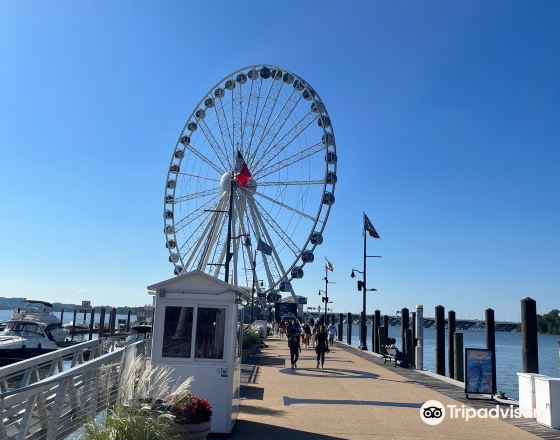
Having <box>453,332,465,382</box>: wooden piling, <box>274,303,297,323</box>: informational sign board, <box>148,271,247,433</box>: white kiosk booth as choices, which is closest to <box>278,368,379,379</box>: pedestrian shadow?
<box>453,332,465,382</box>: wooden piling

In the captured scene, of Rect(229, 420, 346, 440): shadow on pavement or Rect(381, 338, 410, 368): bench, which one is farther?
Rect(381, 338, 410, 368): bench

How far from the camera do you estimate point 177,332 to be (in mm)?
10180

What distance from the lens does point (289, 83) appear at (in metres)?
41.9

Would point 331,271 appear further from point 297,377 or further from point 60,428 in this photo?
point 60,428

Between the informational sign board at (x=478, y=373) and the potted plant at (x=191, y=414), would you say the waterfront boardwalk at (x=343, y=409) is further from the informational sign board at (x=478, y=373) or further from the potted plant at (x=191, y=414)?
the potted plant at (x=191, y=414)

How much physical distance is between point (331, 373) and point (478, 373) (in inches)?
259

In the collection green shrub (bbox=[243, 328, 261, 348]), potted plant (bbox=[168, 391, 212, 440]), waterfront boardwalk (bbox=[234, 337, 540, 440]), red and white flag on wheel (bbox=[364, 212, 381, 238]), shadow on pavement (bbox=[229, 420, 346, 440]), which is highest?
red and white flag on wheel (bbox=[364, 212, 381, 238])

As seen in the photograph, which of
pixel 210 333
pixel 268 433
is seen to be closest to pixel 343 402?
pixel 268 433

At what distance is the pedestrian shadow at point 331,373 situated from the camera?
19656 millimetres

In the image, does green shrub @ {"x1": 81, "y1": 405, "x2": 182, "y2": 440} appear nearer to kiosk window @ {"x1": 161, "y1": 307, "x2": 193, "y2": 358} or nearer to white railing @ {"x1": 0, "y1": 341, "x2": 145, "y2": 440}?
white railing @ {"x1": 0, "y1": 341, "x2": 145, "y2": 440}

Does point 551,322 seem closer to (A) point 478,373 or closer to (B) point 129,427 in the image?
(A) point 478,373

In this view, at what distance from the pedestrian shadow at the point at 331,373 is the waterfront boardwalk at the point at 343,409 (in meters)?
0.03

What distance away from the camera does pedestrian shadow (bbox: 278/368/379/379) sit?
1966 cm

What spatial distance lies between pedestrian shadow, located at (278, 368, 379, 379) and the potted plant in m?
12.2
